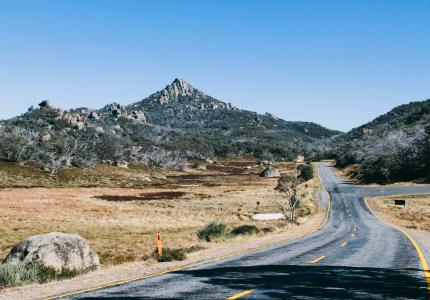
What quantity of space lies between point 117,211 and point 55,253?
36938mm

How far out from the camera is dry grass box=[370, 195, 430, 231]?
168ft

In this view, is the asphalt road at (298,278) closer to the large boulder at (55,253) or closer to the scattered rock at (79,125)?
the large boulder at (55,253)

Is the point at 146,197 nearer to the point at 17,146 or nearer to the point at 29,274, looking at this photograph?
the point at 17,146

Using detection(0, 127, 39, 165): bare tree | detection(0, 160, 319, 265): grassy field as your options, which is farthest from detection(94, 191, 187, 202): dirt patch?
detection(0, 127, 39, 165): bare tree

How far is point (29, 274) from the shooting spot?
1409cm

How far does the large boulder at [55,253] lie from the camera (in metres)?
16.5

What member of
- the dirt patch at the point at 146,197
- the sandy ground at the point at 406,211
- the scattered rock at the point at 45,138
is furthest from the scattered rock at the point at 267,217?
the scattered rock at the point at 45,138

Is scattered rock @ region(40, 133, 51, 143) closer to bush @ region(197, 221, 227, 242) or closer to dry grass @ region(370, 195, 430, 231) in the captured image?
Result: dry grass @ region(370, 195, 430, 231)

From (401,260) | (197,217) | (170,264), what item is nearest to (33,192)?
(197,217)

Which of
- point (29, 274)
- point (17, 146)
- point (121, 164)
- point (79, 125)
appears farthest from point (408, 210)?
point (79, 125)

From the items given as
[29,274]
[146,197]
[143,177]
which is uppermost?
[143,177]

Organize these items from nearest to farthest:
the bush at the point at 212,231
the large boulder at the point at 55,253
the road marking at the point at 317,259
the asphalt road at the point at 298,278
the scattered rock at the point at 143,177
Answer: the asphalt road at the point at 298,278 < the large boulder at the point at 55,253 < the road marking at the point at 317,259 < the bush at the point at 212,231 < the scattered rock at the point at 143,177

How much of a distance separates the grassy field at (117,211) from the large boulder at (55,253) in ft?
10.7

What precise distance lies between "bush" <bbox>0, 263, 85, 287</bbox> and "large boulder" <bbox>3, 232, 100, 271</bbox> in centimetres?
66
